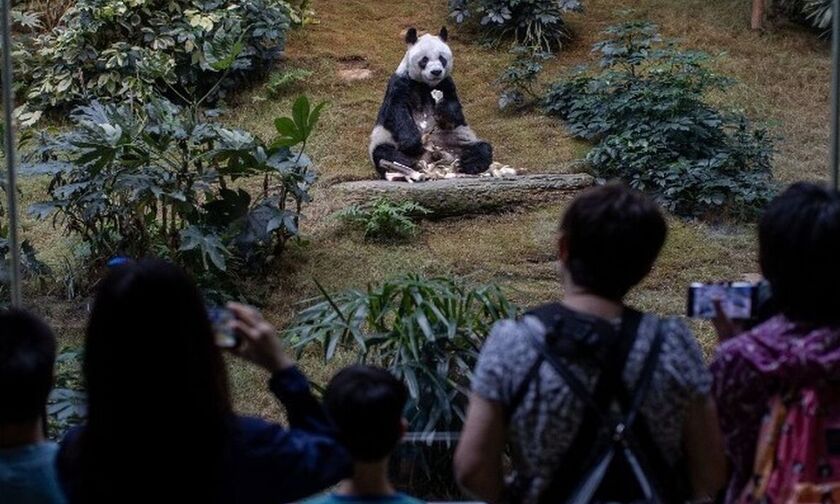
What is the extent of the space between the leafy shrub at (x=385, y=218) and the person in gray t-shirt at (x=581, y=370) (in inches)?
179

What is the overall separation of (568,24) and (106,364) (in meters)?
7.92

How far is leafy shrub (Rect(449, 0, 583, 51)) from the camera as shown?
8.73m

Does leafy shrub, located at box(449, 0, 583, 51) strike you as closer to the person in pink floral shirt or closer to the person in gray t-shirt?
the person in pink floral shirt

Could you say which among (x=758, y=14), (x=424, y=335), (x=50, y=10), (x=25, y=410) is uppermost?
(x=25, y=410)

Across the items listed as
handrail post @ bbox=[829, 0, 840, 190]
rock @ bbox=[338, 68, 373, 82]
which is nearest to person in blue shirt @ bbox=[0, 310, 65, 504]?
handrail post @ bbox=[829, 0, 840, 190]

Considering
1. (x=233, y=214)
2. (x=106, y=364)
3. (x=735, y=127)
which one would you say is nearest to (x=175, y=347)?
(x=106, y=364)

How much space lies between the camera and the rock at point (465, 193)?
6.67 m

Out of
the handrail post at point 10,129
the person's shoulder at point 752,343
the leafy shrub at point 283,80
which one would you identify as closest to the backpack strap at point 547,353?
the person's shoulder at point 752,343

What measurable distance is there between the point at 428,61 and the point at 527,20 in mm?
2003

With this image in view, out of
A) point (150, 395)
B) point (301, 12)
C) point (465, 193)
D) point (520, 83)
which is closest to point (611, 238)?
point (150, 395)

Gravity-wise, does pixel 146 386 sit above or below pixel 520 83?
above

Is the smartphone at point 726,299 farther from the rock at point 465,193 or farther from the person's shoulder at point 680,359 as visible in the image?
the rock at point 465,193

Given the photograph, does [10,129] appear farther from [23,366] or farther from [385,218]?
[385,218]

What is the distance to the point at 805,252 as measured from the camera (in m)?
1.87
